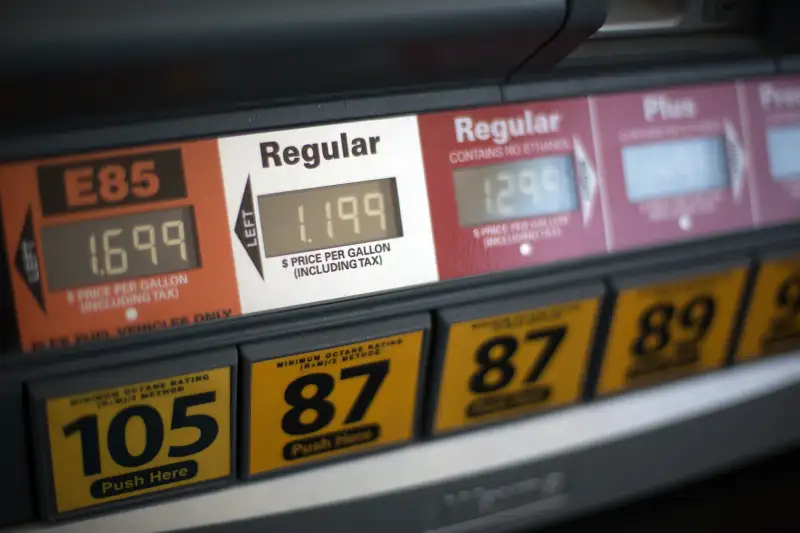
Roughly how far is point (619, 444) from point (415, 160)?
1.61 feet

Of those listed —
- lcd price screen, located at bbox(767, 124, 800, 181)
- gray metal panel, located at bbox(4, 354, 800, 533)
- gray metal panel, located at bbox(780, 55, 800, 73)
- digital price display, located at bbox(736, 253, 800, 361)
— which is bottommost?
gray metal panel, located at bbox(4, 354, 800, 533)

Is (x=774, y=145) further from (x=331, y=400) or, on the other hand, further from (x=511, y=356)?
(x=331, y=400)

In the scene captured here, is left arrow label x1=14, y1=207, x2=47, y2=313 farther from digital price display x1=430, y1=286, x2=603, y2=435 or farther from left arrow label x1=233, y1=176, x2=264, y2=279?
digital price display x1=430, y1=286, x2=603, y2=435

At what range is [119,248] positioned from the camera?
28.5 inches

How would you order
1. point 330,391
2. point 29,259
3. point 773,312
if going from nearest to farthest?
point 29,259, point 330,391, point 773,312

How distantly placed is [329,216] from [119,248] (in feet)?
0.72

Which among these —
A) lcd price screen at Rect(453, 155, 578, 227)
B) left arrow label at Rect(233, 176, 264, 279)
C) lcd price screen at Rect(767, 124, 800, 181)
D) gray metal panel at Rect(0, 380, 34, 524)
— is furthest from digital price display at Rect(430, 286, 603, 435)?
gray metal panel at Rect(0, 380, 34, 524)

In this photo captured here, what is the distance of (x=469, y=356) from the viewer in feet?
2.84

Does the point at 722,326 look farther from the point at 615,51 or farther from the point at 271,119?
the point at 271,119

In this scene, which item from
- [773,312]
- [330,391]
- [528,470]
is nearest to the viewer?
[330,391]

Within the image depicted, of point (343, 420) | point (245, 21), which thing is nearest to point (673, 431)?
point (343, 420)

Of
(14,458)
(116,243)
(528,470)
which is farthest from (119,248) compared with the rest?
(528,470)

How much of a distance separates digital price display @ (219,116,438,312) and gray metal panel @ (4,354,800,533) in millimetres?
240

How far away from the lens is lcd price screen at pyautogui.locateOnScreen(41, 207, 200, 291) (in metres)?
0.71
